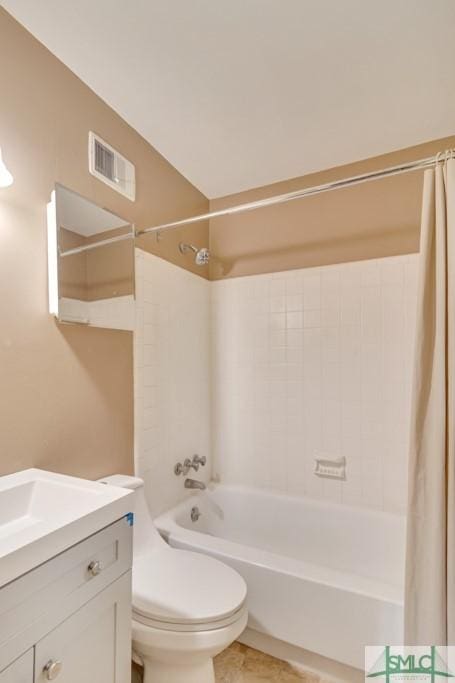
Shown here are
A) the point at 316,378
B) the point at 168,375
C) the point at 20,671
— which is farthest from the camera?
the point at 316,378

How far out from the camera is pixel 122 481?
1.47m

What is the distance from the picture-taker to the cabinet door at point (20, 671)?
0.65 m

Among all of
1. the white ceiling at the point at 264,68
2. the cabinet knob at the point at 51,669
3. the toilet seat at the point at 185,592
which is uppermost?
the white ceiling at the point at 264,68

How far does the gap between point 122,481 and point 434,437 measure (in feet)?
4.04

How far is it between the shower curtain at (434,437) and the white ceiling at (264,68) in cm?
51

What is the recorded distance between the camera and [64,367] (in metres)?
1.31

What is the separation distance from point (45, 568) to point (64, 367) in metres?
0.74

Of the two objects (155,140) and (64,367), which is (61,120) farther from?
(64,367)

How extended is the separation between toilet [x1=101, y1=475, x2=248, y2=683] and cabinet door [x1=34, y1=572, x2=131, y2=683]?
0.55ft

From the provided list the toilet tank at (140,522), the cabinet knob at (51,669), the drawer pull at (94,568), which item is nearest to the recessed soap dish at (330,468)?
the toilet tank at (140,522)

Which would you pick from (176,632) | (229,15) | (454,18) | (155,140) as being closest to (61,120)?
(155,140)

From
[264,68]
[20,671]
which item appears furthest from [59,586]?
[264,68]

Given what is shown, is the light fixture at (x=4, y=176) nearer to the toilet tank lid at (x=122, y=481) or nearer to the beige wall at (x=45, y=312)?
the beige wall at (x=45, y=312)

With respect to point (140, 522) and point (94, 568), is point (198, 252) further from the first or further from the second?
point (94, 568)
